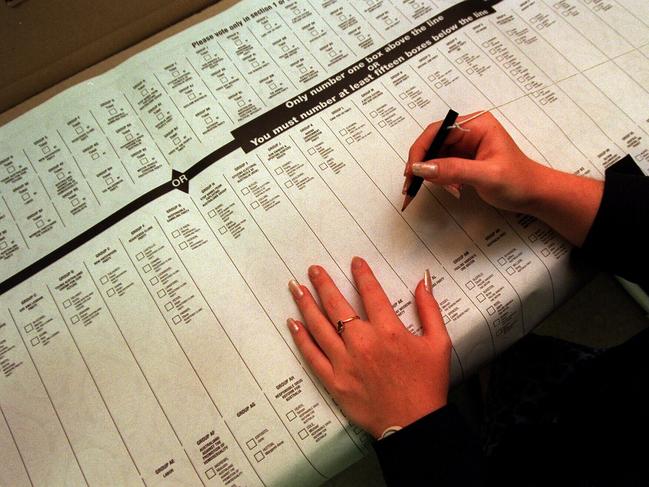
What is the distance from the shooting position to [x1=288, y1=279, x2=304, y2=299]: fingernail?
16.3 inches

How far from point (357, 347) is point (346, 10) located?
0.41 metres

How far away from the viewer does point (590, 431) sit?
16.0 inches

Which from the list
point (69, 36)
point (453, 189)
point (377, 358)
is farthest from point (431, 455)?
point (69, 36)

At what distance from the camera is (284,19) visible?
544 millimetres

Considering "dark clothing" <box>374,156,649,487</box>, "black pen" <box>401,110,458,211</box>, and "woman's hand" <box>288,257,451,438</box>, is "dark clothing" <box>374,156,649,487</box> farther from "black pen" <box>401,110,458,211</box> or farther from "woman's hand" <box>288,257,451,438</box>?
"black pen" <box>401,110,458,211</box>

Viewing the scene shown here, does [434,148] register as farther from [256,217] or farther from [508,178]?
[256,217]

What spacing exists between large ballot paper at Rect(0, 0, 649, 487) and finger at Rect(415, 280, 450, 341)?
0.01m

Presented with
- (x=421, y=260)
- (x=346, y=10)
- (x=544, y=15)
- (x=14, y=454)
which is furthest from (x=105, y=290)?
(x=544, y=15)

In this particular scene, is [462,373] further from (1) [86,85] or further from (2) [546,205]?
(1) [86,85]

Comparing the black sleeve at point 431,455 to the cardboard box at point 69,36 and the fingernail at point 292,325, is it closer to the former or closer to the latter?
the fingernail at point 292,325

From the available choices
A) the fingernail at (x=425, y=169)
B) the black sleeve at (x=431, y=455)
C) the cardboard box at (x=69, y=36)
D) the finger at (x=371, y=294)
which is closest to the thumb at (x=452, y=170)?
the fingernail at (x=425, y=169)

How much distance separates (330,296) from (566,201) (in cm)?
24

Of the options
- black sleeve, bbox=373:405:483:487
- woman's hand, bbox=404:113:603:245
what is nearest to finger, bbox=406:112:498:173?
woman's hand, bbox=404:113:603:245

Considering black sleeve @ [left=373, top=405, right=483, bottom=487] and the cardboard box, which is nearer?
black sleeve @ [left=373, top=405, right=483, bottom=487]
